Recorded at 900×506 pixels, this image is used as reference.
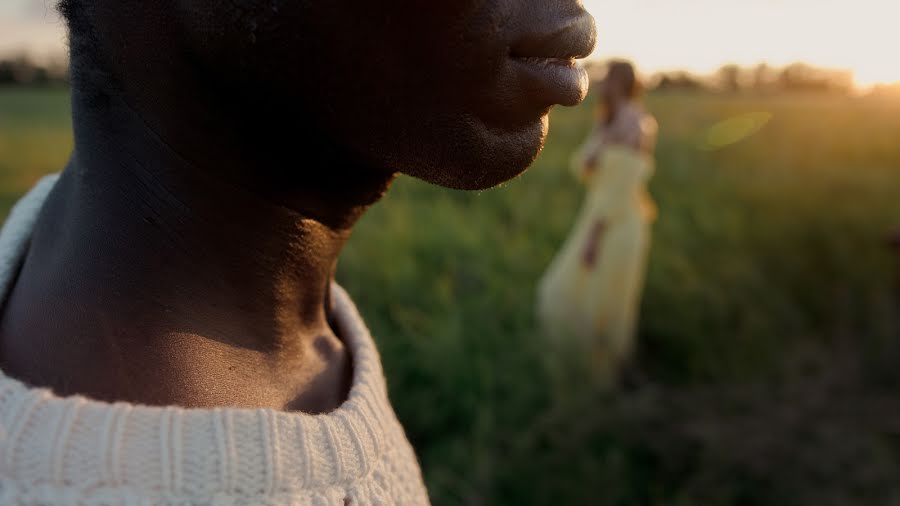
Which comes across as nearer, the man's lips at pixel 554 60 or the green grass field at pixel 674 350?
the man's lips at pixel 554 60

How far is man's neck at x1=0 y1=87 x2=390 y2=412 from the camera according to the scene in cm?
86

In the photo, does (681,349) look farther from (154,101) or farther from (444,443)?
(154,101)

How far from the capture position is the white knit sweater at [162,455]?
78cm

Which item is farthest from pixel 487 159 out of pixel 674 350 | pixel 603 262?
pixel 674 350

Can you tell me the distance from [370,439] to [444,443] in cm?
333

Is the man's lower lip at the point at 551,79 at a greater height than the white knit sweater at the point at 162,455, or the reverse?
the man's lower lip at the point at 551,79

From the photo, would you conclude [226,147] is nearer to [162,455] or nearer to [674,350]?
[162,455]

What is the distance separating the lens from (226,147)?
2.88 feet

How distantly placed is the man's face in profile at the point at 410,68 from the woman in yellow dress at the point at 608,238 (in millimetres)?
4319

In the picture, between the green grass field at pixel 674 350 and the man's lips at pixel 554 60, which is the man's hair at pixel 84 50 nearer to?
the man's lips at pixel 554 60

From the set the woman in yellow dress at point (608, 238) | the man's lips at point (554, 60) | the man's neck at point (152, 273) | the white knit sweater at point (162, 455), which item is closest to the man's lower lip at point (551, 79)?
the man's lips at point (554, 60)


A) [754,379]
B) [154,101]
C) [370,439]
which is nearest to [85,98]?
[154,101]

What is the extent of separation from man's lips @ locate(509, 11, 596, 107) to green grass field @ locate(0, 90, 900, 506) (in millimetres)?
3083

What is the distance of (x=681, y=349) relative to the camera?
19.3ft
